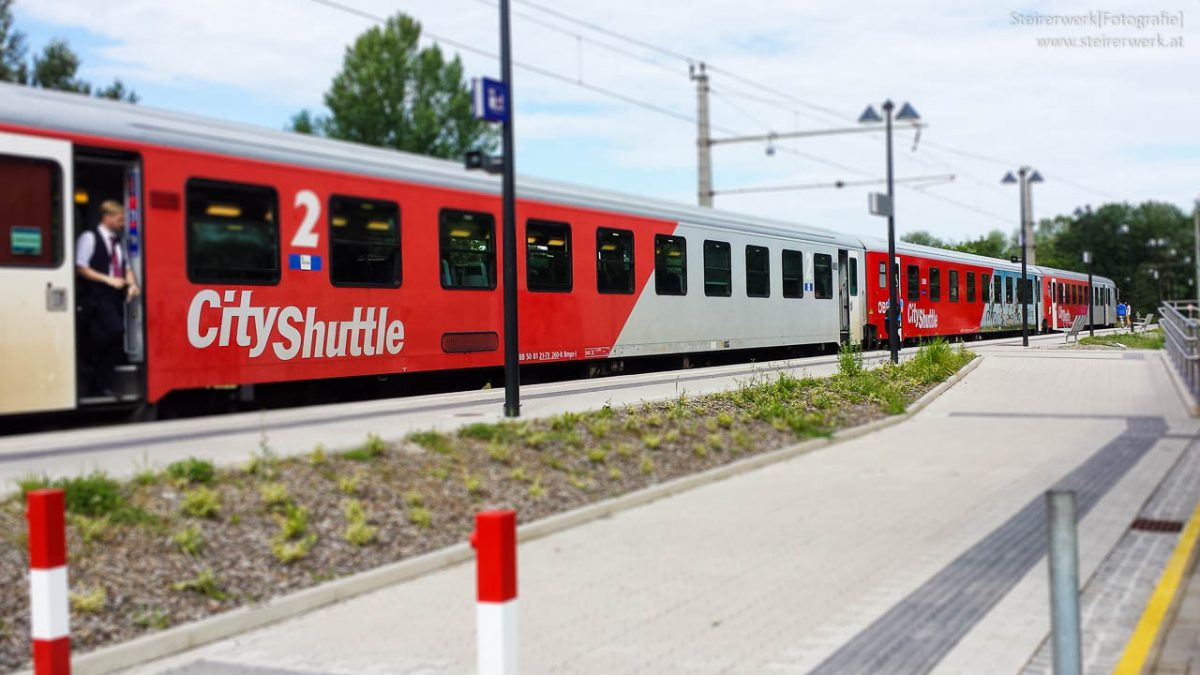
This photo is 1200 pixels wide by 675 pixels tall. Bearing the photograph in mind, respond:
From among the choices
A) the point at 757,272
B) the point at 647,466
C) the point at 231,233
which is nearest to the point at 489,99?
the point at 231,233

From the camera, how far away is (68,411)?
11.6 m

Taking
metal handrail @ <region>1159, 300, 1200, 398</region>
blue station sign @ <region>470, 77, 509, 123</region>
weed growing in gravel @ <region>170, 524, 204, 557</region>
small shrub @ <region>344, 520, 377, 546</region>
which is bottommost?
small shrub @ <region>344, 520, 377, 546</region>

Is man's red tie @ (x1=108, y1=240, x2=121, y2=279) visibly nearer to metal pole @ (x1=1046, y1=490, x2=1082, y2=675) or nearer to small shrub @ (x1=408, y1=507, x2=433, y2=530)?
small shrub @ (x1=408, y1=507, x2=433, y2=530)

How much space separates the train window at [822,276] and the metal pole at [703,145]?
634cm

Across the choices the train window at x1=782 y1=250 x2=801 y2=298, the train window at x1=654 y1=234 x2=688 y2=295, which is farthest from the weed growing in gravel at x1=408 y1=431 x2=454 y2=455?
the train window at x1=782 y1=250 x2=801 y2=298

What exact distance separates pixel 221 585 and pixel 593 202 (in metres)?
12.5

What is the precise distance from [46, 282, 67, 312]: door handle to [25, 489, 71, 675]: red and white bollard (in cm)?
590

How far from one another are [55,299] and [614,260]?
9958 millimetres

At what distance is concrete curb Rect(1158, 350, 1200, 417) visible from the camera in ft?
52.8

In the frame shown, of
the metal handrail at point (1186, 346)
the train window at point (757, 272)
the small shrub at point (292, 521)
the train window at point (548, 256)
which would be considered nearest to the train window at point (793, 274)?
the train window at point (757, 272)

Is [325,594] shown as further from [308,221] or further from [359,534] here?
[308,221]

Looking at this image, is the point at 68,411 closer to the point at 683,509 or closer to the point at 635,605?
the point at 683,509

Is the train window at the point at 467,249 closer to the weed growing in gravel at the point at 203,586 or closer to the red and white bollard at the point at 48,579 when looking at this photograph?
the weed growing in gravel at the point at 203,586

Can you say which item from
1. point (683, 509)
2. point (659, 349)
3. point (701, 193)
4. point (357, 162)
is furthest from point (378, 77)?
point (683, 509)
